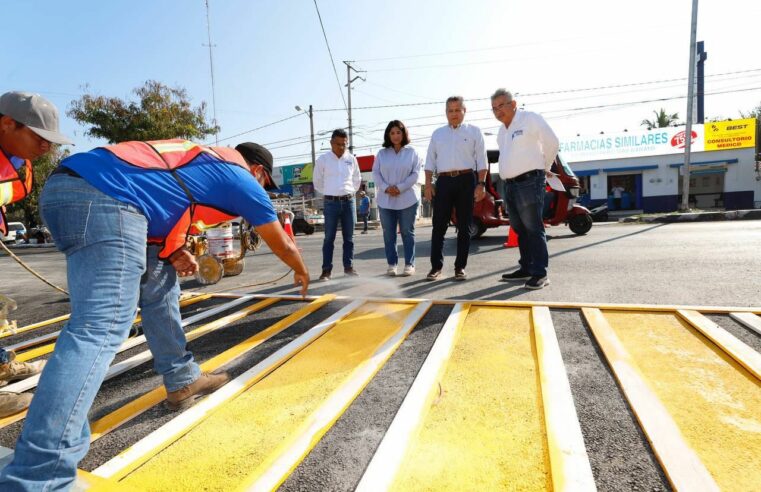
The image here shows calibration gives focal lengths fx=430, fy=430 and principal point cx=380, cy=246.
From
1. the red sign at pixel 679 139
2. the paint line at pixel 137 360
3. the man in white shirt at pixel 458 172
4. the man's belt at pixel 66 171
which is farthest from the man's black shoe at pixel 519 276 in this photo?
the red sign at pixel 679 139

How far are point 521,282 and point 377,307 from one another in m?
1.64

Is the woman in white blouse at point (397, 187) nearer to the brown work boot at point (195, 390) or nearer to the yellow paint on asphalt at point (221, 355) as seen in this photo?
the yellow paint on asphalt at point (221, 355)

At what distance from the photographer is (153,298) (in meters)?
1.99

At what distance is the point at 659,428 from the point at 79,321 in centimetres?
202

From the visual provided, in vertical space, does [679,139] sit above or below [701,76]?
below

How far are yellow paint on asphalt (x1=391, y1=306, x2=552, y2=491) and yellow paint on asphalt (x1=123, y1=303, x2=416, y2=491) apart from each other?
20.0 inches

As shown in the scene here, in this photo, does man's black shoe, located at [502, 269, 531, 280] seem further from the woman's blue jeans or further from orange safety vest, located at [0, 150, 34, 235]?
orange safety vest, located at [0, 150, 34, 235]

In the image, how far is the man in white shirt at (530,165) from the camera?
399 centimetres

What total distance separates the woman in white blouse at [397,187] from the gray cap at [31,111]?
355 centimetres

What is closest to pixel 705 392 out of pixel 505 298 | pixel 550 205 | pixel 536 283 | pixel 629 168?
pixel 505 298

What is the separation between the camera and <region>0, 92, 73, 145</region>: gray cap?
1.71m

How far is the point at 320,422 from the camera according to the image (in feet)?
5.65

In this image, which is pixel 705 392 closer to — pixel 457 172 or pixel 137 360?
pixel 137 360

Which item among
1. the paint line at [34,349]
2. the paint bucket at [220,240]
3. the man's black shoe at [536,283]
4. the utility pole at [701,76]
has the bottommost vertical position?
the paint line at [34,349]
